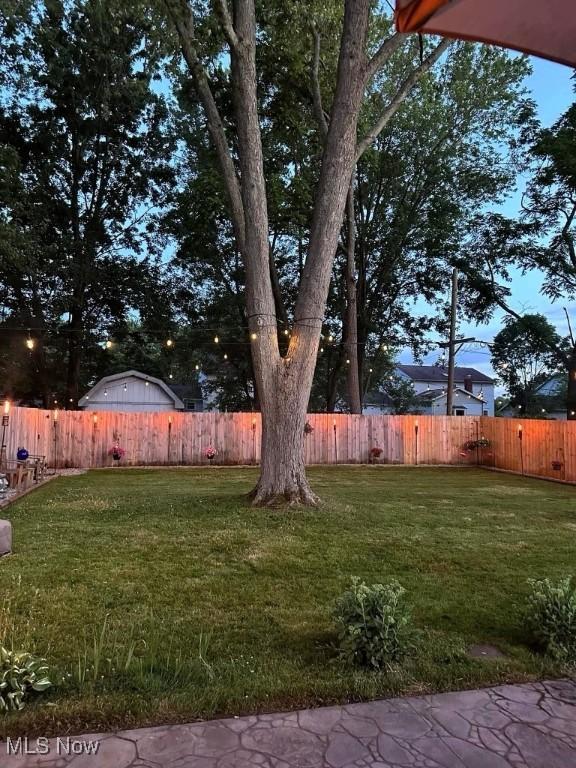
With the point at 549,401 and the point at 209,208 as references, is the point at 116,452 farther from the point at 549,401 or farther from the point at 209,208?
the point at 549,401

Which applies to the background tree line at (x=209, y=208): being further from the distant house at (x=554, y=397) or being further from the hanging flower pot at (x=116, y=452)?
the distant house at (x=554, y=397)

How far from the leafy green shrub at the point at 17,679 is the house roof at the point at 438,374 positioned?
33.0 m

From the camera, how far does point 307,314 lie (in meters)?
6.97

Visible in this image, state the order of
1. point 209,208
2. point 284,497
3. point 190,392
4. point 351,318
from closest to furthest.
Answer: point 284,497 → point 209,208 → point 351,318 → point 190,392

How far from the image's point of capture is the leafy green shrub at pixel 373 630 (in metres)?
2.60

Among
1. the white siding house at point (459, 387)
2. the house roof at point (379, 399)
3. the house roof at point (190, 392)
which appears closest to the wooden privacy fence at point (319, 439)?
the house roof at point (190, 392)

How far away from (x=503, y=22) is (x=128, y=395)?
23.6m

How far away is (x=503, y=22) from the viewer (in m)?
1.72

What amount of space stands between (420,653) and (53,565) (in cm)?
319

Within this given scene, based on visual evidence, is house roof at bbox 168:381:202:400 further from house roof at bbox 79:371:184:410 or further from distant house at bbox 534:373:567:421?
distant house at bbox 534:373:567:421

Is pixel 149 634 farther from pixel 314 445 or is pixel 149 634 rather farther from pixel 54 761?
pixel 314 445

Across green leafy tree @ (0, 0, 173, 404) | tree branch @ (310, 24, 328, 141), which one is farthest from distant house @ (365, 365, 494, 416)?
tree branch @ (310, 24, 328, 141)

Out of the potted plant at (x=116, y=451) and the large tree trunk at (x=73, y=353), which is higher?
the large tree trunk at (x=73, y=353)

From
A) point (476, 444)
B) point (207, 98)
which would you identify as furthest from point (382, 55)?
point (476, 444)
